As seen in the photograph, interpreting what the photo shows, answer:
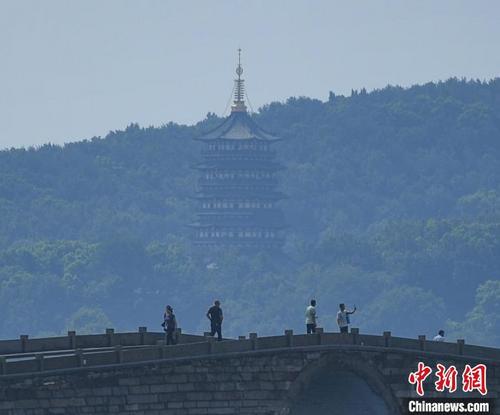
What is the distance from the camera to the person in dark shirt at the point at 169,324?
8619cm

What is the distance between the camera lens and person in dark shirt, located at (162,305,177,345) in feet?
283

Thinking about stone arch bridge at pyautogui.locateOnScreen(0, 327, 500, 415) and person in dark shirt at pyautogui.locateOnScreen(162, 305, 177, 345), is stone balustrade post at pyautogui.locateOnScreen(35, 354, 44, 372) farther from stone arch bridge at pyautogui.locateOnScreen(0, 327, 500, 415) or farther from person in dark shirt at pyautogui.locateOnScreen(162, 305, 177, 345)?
person in dark shirt at pyautogui.locateOnScreen(162, 305, 177, 345)

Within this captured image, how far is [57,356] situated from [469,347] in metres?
14.2

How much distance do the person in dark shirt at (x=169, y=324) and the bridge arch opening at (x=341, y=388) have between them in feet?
14.1

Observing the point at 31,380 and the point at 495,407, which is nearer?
the point at 31,380

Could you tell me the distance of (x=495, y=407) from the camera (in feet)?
298

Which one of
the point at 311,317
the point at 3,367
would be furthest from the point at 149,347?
the point at 3,367

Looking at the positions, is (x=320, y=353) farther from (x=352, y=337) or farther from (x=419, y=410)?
(x=419, y=410)

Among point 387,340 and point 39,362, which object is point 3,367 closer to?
point 39,362

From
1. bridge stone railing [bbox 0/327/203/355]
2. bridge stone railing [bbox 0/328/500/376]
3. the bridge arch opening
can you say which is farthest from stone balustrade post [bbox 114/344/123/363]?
the bridge arch opening

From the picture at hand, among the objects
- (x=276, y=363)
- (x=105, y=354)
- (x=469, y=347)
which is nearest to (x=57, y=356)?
(x=105, y=354)

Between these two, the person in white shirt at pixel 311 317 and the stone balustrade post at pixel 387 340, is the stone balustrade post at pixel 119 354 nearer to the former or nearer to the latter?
the person in white shirt at pixel 311 317

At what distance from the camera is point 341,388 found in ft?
304

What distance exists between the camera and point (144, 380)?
283 ft
